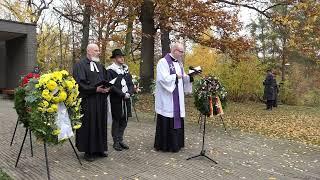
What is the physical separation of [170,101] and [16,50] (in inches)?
628

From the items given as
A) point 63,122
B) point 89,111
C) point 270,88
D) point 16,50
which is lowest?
point 63,122

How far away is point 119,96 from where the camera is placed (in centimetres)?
793

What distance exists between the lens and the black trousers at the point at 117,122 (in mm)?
7922

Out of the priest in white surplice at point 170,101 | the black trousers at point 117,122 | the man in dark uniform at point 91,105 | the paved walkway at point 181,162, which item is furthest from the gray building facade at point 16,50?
the man in dark uniform at point 91,105

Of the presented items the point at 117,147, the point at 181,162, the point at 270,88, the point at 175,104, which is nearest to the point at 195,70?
the point at 175,104

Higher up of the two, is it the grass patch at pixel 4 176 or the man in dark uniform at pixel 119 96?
the man in dark uniform at pixel 119 96

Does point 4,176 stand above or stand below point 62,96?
below

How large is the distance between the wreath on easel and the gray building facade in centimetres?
1404

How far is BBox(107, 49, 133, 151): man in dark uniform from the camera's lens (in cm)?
789

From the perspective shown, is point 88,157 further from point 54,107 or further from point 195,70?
point 195,70

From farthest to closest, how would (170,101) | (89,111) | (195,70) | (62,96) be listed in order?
1. (170,101)
2. (195,70)
3. (89,111)
4. (62,96)

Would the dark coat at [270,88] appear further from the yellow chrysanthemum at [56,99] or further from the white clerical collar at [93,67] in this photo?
the yellow chrysanthemum at [56,99]

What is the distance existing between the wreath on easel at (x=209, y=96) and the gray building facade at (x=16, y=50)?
14043 mm

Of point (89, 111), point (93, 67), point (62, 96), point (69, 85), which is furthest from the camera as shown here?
point (93, 67)
